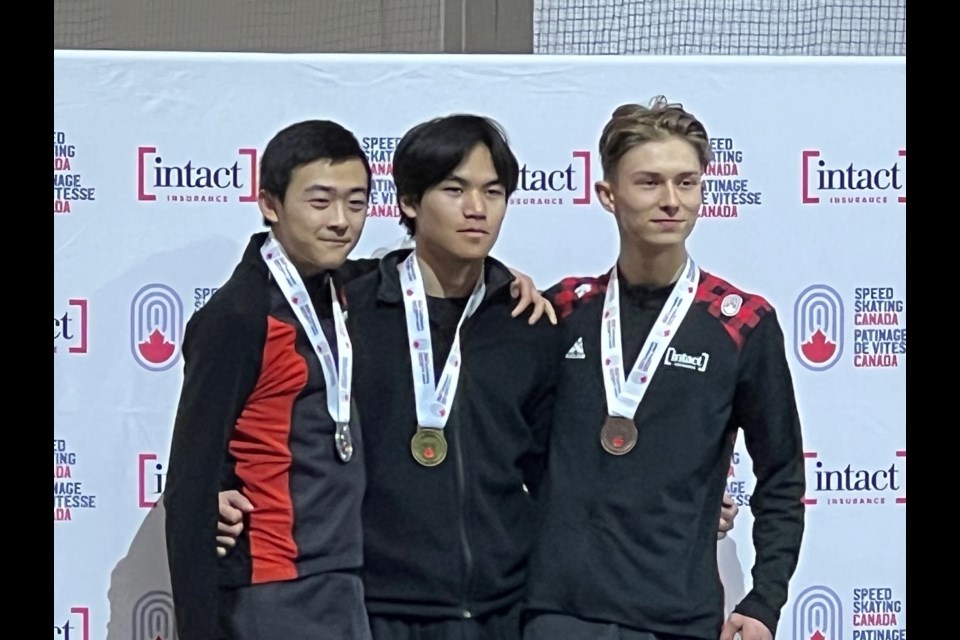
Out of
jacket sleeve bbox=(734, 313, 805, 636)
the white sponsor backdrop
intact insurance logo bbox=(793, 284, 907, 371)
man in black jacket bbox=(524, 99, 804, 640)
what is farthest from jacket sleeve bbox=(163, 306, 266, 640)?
intact insurance logo bbox=(793, 284, 907, 371)

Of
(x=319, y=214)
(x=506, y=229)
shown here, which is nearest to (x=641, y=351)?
(x=506, y=229)

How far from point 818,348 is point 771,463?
38cm

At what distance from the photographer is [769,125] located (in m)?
3.64

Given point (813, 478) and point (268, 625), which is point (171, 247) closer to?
point (268, 625)

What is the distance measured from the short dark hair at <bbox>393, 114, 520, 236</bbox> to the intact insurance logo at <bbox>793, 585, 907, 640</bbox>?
1332 millimetres

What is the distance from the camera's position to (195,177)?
3580 mm

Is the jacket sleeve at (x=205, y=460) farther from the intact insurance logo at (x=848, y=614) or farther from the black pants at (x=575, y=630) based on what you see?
the intact insurance logo at (x=848, y=614)

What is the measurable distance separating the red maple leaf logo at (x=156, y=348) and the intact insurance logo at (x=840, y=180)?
169cm

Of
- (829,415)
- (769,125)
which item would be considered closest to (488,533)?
(829,415)

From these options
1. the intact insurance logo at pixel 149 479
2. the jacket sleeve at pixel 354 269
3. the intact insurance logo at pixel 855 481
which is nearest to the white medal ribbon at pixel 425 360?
the jacket sleeve at pixel 354 269

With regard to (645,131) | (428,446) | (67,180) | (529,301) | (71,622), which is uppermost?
(645,131)

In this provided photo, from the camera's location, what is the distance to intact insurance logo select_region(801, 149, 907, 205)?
3.64 m

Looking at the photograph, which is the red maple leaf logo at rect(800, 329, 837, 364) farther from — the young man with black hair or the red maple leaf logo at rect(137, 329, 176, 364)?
the red maple leaf logo at rect(137, 329, 176, 364)

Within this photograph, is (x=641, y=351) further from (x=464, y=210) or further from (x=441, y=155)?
(x=441, y=155)
